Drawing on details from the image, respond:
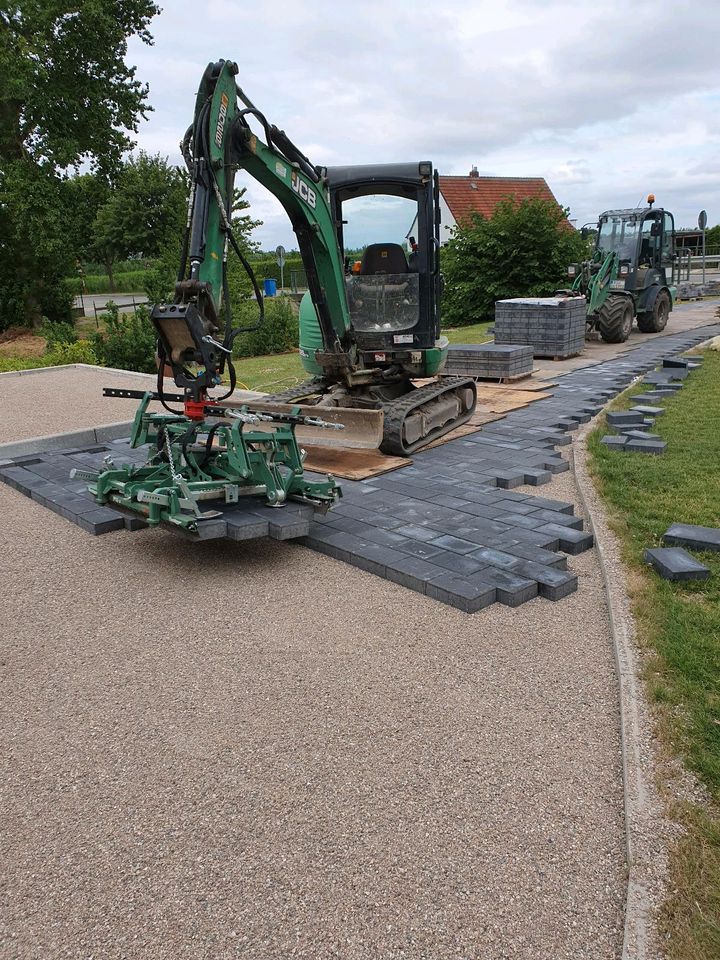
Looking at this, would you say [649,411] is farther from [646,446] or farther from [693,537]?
[693,537]

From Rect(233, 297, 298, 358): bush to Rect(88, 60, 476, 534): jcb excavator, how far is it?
34.1 ft

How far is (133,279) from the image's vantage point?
52.7 m

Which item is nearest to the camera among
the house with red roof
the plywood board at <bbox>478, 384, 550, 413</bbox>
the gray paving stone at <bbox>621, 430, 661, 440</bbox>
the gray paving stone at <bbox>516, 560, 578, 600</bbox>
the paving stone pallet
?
the gray paving stone at <bbox>516, 560, 578, 600</bbox>

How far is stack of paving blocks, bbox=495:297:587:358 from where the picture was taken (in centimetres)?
1479

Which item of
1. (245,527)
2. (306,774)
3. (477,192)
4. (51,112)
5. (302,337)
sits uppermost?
(51,112)

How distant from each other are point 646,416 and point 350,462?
401 cm

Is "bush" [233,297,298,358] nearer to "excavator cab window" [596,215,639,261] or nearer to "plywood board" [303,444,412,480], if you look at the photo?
"excavator cab window" [596,215,639,261]

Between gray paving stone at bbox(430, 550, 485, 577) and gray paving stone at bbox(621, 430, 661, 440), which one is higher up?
gray paving stone at bbox(621, 430, 661, 440)

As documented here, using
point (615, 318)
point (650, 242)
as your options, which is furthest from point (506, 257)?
point (615, 318)

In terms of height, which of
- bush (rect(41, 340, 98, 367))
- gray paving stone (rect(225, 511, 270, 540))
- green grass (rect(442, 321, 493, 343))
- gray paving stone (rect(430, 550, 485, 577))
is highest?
bush (rect(41, 340, 98, 367))

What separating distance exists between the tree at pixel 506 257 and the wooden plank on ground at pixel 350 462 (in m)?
15.4

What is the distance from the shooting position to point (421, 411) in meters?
8.45

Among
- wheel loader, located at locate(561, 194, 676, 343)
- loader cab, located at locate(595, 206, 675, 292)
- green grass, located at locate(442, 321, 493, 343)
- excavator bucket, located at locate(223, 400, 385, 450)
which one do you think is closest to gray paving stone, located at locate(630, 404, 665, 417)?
excavator bucket, located at locate(223, 400, 385, 450)

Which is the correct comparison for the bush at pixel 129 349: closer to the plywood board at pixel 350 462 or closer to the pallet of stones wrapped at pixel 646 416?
the plywood board at pixel 350 462
